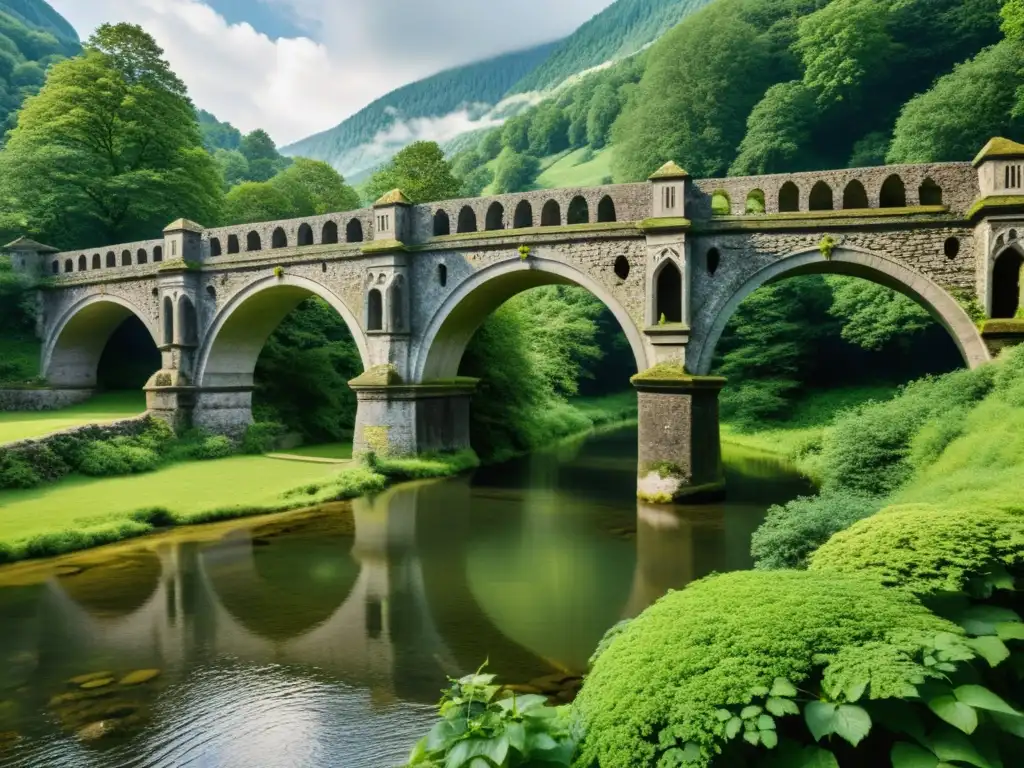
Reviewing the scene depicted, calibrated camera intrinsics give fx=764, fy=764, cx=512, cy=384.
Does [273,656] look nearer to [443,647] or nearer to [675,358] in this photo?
[443,647]

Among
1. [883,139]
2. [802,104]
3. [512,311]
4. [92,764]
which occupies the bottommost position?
[92,764]

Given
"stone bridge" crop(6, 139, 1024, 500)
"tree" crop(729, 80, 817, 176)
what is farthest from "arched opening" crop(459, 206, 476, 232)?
"tree" crop(729, 80, 817, 176)

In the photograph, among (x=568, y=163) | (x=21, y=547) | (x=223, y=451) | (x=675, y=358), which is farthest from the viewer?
(x=568, y=163)

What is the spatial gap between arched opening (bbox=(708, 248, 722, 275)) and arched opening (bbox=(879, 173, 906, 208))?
3620mm

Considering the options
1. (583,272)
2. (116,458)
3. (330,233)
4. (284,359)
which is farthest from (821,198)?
(284,359)

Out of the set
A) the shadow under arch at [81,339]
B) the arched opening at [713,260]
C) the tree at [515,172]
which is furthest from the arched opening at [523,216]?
the tree at [515,172]

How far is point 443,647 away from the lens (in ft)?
31.4

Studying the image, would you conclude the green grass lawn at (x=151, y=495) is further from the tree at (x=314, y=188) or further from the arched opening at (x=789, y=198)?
the tree at (x=314, y=188)

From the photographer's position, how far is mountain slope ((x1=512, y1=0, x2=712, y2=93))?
311ft

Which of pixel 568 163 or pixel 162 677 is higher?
pixel 568 163

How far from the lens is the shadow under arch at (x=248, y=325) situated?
81.0ft

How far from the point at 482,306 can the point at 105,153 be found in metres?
21.1

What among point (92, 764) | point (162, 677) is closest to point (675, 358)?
point (162, 677)

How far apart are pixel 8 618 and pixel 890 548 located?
37.3ft
